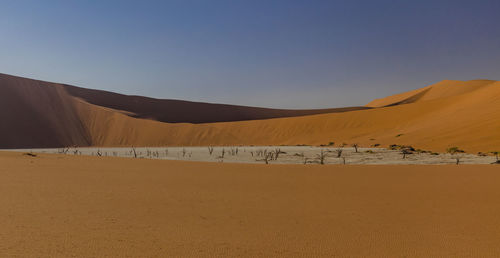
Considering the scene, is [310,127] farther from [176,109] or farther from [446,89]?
[446,89]

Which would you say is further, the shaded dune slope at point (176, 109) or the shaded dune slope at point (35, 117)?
the shaded dune slope at point (176, 109)

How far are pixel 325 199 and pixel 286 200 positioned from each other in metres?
0.66

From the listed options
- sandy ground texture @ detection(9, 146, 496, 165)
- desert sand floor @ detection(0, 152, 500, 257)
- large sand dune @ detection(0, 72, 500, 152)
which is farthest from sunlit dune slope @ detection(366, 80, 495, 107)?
desert sand floor @ detection(0, 152, 500, 257)

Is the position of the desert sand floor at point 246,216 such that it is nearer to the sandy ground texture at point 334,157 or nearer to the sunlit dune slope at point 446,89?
the sandy ground texture at point 334,157

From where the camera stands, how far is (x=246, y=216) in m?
4.82

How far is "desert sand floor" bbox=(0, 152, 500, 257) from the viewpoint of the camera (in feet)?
11.5

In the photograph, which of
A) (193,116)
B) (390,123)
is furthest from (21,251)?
(193,116)

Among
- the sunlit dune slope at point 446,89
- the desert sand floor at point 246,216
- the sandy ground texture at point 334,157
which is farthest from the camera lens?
the sunlit dune slope at point 446,89

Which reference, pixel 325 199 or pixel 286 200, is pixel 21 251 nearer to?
pixel 286 200

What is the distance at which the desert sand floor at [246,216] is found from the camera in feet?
11.5

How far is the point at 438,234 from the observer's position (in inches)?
157

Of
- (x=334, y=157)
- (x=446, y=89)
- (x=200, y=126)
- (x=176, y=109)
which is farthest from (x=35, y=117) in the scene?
(x=446, y=89)

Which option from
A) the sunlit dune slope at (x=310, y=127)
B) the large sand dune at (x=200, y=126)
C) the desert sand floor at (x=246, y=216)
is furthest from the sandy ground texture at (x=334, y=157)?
the sunlit dune slope at (x=310, y=127)

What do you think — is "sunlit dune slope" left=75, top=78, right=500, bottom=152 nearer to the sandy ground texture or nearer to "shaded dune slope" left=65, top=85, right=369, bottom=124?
the sandy ground texture
